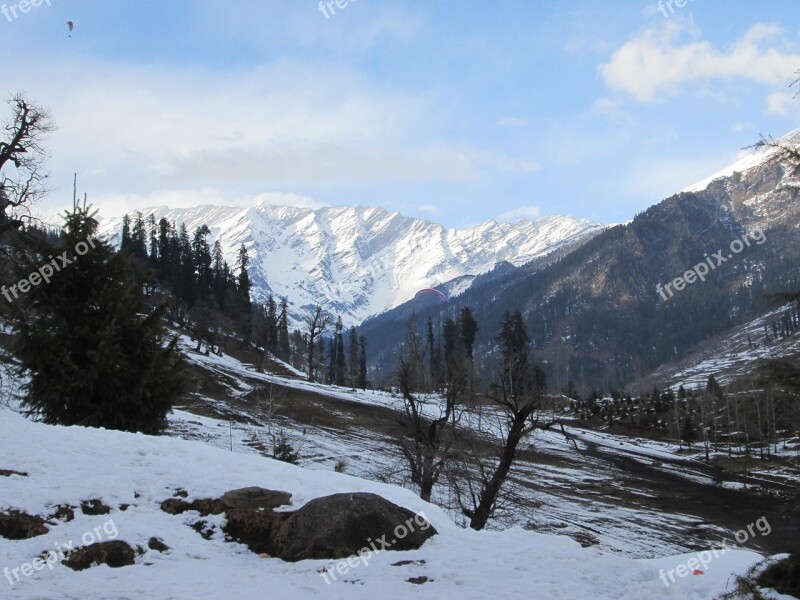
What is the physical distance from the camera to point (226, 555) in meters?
12.3

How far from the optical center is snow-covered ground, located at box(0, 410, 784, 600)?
34.1 ft

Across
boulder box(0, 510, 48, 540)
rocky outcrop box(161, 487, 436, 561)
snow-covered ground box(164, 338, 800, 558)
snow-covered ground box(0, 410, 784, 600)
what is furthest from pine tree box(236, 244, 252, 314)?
boulder box(0, 510, 48, 540)

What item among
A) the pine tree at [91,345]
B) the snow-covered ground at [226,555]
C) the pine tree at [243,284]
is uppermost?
the pine tree at [243,284]

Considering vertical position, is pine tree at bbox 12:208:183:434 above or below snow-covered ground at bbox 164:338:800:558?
above

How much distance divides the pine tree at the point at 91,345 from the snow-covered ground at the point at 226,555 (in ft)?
12.9

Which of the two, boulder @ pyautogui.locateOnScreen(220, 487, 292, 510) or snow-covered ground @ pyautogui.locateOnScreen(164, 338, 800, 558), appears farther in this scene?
snow-covered ground @ pyautogui.locateOnScreen(164, 338, 800, 558)

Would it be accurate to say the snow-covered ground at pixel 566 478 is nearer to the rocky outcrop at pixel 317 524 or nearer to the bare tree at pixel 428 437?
the bare tree at pixel 428 437

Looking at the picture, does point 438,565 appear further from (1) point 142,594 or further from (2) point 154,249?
(2) point 154,249

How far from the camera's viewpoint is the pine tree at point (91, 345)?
64.9 ft

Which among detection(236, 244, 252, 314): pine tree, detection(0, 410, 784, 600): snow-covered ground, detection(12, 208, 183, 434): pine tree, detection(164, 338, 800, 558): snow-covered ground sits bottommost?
detection(164, 338, 800, 558): snow-covered ground

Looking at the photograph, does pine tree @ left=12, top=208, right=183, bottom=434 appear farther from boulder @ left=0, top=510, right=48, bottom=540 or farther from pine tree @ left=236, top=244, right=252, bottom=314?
pine tree @ left=236, top=244, right=252, bottom=314

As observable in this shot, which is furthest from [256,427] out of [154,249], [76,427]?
[154,249]

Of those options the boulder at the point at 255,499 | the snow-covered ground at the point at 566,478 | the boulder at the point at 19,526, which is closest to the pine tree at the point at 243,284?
the snow-covered ground at the point at 566,478

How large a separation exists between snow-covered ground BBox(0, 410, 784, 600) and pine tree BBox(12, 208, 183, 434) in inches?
154
